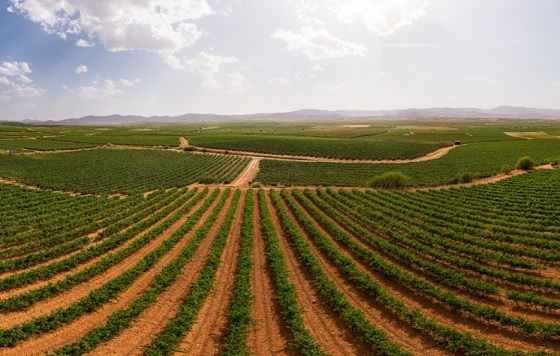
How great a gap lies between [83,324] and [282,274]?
32.7 ft

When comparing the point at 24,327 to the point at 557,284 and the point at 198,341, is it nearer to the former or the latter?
the point at 198,341

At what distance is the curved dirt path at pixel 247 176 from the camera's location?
2066 inches

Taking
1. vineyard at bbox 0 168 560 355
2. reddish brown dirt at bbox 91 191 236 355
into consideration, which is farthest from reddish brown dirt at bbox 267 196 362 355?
reddish brown dirt at bbox 91 191 236 355

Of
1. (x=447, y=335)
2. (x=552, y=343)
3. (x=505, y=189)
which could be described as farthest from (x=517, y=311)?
(x=505, y=189)

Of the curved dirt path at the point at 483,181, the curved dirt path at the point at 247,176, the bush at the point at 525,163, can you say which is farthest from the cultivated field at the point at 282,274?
the bush at the point at 525,163

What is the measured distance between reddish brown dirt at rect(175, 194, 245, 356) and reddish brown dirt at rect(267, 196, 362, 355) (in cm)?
380

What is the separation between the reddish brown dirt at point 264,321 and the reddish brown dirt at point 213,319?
138 centimetres

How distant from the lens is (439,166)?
66562 millimetres

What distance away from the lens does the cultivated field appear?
40.0 feet

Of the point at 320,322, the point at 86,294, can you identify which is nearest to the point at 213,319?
the point at 320,322

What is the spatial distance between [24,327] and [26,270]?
7194mm

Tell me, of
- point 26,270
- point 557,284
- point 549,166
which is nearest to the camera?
point 557,284

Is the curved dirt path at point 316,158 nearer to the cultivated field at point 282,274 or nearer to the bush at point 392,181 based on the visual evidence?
the bush at point 392,181

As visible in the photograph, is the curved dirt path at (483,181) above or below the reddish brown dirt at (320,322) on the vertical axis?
above
